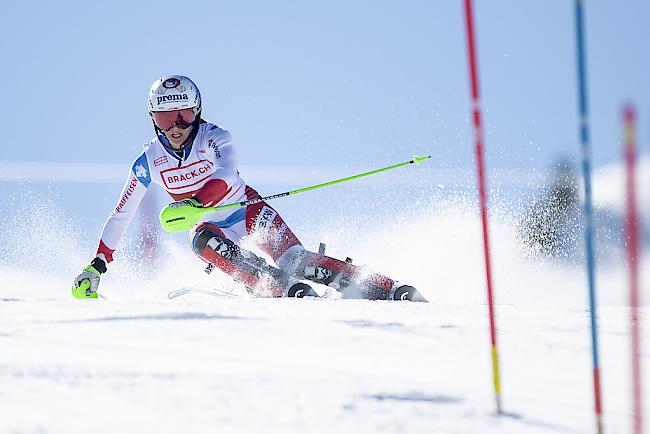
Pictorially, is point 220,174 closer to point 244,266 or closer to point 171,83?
point 244,266

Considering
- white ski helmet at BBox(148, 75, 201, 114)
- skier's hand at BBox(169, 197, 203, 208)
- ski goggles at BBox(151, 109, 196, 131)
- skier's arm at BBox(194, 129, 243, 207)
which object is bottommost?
skier's hand at BBox(169, 197, 203, 208)

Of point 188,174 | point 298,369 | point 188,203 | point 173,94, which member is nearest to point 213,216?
point 188,174

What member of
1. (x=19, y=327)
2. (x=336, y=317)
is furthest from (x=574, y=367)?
(x=19, y=327)

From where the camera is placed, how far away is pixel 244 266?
690 centimetres

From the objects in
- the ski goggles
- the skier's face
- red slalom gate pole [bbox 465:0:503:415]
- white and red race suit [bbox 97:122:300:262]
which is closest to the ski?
white and red race suit [bbox 97:122:300:262]

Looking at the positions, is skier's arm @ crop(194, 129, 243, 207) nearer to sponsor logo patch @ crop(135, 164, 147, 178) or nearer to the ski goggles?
the ski goggles

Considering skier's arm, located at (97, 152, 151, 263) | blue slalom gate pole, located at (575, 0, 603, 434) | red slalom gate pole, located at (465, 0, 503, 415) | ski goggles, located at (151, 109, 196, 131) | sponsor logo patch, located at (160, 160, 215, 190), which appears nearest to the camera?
blue slalom gate pole, located at (575, 0, 603, 434)

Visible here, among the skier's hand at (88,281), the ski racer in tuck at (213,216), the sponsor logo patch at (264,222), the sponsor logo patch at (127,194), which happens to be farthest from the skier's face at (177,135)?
the skier's hand at (88,281)

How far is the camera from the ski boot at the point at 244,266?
Answer: 22.3ft

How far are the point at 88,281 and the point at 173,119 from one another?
1.57m

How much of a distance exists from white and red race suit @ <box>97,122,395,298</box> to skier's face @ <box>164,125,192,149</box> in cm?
8

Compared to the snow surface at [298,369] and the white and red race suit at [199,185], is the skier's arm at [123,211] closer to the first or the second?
the white and red race suit at [199,185]

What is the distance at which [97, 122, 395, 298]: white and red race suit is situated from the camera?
6.98 m

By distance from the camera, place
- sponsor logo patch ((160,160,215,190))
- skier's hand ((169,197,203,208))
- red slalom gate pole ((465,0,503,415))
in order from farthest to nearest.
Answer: sponsor logo patch ((160,160,215,190)) < skier's hand ((169,197,203,208)) < red slalom gate pole ((465,0,503,415))
